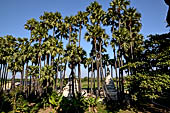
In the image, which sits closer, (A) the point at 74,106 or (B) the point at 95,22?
(A) the point at 74,106

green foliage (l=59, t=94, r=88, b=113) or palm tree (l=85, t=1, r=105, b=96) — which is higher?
palm tree (l=85, t=1, r=105, b=96)

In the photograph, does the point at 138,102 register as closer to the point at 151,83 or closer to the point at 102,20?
the point at 151,83

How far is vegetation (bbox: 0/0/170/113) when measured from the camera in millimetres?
16000

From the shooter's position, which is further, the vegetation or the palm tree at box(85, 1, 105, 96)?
the palm tree at box(85, 1, 105, 96)

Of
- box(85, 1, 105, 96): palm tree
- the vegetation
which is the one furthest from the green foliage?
box(85, 1, 105, 96): palm tree

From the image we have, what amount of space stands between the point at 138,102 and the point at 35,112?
15.5 m

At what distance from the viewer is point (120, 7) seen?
85.1 ft

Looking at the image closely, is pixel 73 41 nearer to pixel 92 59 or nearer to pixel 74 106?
pixel 92 59

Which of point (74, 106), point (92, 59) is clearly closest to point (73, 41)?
point (92, 59)

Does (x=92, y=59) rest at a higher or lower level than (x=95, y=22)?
lower

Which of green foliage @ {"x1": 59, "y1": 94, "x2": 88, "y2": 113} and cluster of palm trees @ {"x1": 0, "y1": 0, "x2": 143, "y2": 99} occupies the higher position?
cluster of palm trees @ {"x1": 0, "y1": 0, "x2": 143, "y2": 99}

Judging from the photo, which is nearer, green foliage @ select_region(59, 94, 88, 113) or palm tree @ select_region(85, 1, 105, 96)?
green foliage @ select_region(59, 94, 88, 113)

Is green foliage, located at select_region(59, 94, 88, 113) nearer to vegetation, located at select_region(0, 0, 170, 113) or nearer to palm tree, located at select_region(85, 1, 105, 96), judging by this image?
vegetation, located at select_region(0, 0, 170, 113)

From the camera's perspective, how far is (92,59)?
31.8m
